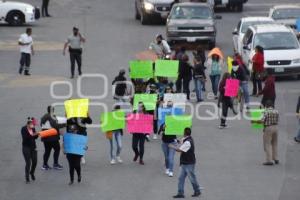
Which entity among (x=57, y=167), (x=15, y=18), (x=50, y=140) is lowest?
(x=57, y=167)

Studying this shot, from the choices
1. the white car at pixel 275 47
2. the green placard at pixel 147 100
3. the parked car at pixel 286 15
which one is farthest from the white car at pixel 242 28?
the green placard at pixel 147 100

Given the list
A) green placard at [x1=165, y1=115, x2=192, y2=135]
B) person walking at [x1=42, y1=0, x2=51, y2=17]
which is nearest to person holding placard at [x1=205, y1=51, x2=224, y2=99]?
green placard at [x1=165, y1=115, x2=192, y2=135]

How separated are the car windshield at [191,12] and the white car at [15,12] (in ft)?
22.2

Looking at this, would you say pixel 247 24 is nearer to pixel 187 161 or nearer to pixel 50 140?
pixel 50 140

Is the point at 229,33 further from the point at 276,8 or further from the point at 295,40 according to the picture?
the point at 295,40

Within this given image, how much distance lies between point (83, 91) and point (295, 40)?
7467 mm

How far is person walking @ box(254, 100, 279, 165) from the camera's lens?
2267cm

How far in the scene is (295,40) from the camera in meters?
33.9

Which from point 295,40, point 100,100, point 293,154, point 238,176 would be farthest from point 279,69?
point 238,176

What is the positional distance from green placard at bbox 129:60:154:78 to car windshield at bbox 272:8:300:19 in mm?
14257

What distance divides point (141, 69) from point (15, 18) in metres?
16.9

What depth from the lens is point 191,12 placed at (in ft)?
131

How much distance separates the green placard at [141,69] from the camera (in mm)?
27625

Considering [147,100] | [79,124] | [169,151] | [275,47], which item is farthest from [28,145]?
[275,47]
